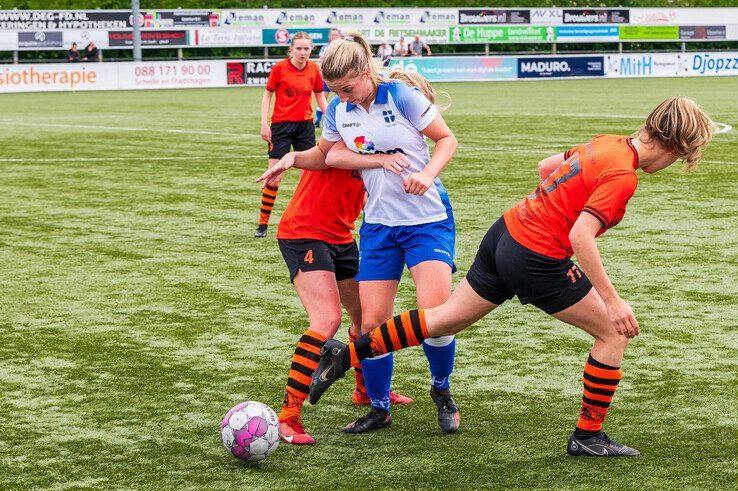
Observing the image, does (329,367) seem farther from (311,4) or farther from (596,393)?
(311,4)

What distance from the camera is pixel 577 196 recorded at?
4.77 meters

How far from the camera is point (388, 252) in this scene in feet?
18.1

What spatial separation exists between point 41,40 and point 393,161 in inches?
1839

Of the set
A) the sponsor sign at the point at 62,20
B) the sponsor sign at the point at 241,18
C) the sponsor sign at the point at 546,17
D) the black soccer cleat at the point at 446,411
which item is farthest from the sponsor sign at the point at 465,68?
the black soccer cleat at the point at 446,411

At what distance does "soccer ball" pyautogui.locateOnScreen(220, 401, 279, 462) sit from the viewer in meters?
5.01

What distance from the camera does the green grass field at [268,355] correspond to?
5004 mm

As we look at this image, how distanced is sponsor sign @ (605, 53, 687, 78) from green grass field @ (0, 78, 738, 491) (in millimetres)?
33063

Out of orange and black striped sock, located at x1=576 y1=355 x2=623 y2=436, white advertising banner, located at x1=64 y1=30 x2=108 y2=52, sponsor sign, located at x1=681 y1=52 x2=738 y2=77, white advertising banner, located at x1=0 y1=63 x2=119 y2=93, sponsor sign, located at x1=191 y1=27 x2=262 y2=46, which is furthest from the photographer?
sponsor sign, located at x1=191 y1=27 x2=262 y2=46

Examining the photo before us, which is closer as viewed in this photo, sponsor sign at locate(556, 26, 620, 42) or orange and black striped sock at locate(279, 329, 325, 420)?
orange and black striped sock at locate(279, 329, 325, 420)

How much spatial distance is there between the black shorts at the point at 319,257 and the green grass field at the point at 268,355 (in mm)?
759

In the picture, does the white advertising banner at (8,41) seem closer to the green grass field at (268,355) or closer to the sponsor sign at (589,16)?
the sponsor sign at (589,16)

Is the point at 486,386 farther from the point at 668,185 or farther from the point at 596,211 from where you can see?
the point at 668,185

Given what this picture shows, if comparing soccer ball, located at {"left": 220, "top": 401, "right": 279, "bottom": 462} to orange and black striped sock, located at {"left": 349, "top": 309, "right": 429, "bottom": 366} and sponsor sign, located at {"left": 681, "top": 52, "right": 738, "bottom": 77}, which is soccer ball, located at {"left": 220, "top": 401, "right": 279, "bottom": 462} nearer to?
orange and black striped sock, located at {"left": 349, "top": 309, "right": 429, "bottom": 366}

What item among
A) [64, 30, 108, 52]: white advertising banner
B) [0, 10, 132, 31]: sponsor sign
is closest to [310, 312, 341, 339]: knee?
[64, 30, 108, 52]: white advertising banner
